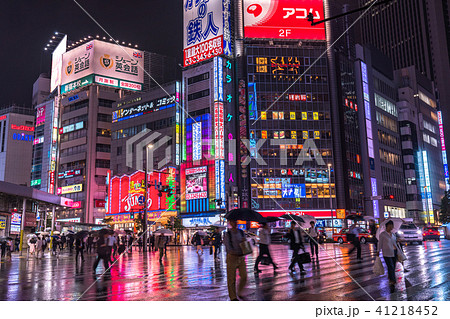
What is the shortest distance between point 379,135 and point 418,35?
74447 mm

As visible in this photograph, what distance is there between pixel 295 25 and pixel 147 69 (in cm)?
3575

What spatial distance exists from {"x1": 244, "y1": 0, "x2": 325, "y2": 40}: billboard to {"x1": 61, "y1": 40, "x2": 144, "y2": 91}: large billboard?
28615mm

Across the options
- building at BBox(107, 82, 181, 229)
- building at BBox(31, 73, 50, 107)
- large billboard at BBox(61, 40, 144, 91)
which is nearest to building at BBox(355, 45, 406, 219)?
building at BBox(107, 82, 181, 229)

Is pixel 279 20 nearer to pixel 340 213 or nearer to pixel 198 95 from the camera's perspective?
pixel 198 95

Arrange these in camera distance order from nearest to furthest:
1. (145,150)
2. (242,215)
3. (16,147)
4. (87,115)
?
(242,215), (145,150), (87,115), (16,147)

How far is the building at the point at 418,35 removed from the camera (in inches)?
5039

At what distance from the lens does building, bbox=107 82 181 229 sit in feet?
235

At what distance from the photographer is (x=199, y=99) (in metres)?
69.6

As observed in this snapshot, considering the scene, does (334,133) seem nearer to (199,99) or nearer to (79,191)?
(199,99)

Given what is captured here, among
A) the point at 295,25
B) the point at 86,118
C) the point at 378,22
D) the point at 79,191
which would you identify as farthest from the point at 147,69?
the point at 378,22

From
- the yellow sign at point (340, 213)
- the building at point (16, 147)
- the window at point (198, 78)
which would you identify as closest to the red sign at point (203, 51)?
the window at point (198, 78)

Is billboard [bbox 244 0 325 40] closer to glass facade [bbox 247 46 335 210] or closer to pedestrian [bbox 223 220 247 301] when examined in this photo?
glass facade [bbox 247 46 335 210]

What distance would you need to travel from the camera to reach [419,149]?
3698 inches

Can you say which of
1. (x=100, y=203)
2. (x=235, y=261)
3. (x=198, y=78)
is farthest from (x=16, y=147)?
(x=235, y=261)
